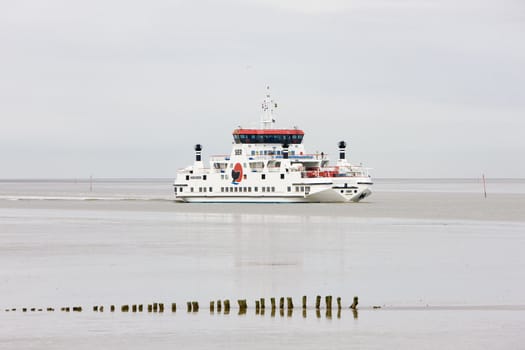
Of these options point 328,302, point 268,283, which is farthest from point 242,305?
point 268,283

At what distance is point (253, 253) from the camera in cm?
5106

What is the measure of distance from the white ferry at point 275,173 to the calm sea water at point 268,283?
4176 centimetres

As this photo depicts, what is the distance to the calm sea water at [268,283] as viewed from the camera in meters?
25.9

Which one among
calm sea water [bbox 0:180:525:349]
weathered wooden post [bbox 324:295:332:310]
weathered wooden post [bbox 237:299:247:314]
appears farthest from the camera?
weathered wooden post [bbox 237:299:247:314]

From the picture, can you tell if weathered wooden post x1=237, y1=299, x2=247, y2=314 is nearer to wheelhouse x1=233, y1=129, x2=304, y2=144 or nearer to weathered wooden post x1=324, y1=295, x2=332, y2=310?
weathered wooden post x1=324, y1=295, x2=332, y2=310

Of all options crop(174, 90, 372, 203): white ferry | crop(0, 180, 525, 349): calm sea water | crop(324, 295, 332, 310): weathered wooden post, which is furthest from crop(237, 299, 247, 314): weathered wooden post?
crop(174, 90, 372, 203): white ferry

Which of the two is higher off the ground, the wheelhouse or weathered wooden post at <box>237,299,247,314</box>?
the wheelhouse

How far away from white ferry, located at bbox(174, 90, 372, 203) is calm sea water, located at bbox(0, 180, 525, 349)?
41.8 metres

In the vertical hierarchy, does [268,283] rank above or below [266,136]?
below

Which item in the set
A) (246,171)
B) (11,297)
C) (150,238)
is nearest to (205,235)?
(150,238)

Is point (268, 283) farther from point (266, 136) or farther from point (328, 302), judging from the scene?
point (266, 136)

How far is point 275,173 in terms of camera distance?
379 ft

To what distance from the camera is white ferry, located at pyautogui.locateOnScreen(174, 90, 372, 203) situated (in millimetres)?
115500

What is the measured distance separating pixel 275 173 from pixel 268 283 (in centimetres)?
7855
